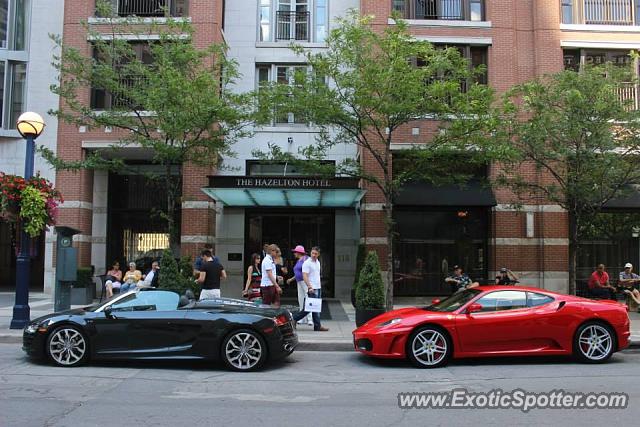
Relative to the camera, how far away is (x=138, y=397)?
666 centimetres

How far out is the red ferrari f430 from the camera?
8602 millimetres

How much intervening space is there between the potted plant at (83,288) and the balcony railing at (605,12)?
58.5ft

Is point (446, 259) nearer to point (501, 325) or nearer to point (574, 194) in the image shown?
point (574, 194)

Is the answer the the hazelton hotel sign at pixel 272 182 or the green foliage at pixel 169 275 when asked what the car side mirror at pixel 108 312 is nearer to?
the green foliage at pixel 169 275

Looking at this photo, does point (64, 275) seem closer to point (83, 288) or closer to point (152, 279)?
point (152, 279)

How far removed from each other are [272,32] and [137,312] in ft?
49.0

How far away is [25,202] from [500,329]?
9690 millimetres

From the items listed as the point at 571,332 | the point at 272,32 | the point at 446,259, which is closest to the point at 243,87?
the point at 272,32

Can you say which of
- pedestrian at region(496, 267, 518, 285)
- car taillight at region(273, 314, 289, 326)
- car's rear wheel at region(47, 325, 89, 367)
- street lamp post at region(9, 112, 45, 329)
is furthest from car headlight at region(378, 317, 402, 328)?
pedestrian at region(496, 267, 518, 285)

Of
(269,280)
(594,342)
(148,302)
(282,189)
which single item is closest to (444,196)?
(282,189)

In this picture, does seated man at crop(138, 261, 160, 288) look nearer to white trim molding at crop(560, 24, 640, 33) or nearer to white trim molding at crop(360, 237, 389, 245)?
white trim molding at crop(360, 237, 389, 245)

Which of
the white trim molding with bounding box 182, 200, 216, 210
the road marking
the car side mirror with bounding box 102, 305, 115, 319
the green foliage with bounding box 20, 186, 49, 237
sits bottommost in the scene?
the road marking

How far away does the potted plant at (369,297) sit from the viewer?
478 inches

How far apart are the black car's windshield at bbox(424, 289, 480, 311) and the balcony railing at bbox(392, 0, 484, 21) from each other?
12.3 m
